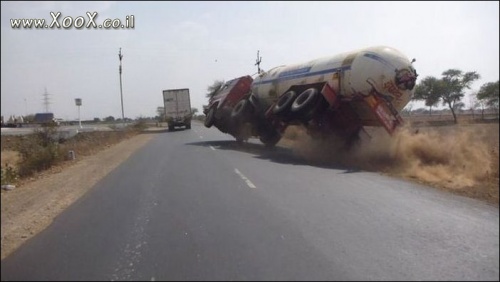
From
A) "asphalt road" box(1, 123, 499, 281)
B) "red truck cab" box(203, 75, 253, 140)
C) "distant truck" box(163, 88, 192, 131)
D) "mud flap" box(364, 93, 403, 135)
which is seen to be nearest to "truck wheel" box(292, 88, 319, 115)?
"mud flap" box(364, 93, 403, 135)

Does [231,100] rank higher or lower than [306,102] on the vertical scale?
higher

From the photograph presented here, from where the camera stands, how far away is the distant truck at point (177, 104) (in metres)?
49.8

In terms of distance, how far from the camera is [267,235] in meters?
6.16

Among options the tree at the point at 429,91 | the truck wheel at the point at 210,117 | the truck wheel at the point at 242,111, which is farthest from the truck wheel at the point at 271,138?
the tree at the point at 429,91

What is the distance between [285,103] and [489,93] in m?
26.3

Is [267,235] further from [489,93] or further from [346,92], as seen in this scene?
[489,93]

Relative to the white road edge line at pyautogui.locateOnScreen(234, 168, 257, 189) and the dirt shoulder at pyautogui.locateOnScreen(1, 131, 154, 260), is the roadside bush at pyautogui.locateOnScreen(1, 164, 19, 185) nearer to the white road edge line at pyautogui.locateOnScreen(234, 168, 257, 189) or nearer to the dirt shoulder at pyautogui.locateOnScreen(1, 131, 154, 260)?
the dirt shoulder at pyautogui.locateOnScreen(1, 131, 154, 260)

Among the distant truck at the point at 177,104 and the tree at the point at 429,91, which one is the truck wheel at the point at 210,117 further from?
the tree at the point at 429,91

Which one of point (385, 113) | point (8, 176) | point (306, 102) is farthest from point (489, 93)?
point (8, 176)

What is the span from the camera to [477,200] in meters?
8.46

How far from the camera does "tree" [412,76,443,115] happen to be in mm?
45591

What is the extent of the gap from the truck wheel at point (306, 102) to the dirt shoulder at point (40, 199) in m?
6.53

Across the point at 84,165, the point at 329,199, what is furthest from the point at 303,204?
the point at 84,165

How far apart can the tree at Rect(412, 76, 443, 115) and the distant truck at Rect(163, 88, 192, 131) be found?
2257cm
